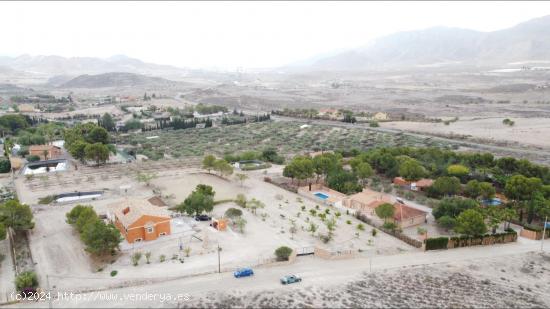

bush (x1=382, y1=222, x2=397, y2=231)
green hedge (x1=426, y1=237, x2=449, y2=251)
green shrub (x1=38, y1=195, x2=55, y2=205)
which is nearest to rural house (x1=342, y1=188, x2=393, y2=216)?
bush (x1=382, y1=222, x2=397, y2=231)

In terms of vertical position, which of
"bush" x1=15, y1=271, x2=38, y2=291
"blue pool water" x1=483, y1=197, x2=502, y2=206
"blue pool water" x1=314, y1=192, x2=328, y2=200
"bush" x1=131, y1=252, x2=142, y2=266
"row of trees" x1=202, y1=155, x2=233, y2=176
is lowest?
"blue pool water" x1=483, y1=197, x2=502, y2=206

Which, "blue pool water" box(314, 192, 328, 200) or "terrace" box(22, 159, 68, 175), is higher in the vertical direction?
"terrace" box(22, 159, 68, 175)

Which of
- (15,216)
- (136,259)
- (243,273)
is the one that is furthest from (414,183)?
(15,216)

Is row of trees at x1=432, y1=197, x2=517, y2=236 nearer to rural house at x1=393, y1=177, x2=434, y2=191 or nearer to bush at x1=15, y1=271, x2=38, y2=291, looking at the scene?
rural house at x1=393, y1=177, x2=434, y2=191

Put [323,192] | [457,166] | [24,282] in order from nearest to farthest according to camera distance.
Result: [24,282]
[323,192]
[457,166]

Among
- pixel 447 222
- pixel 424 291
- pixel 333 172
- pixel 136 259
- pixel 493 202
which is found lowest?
pixel 424 291

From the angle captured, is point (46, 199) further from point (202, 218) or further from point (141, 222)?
point (202, 218)

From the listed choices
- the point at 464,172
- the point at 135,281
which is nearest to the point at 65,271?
the point at 135,281
